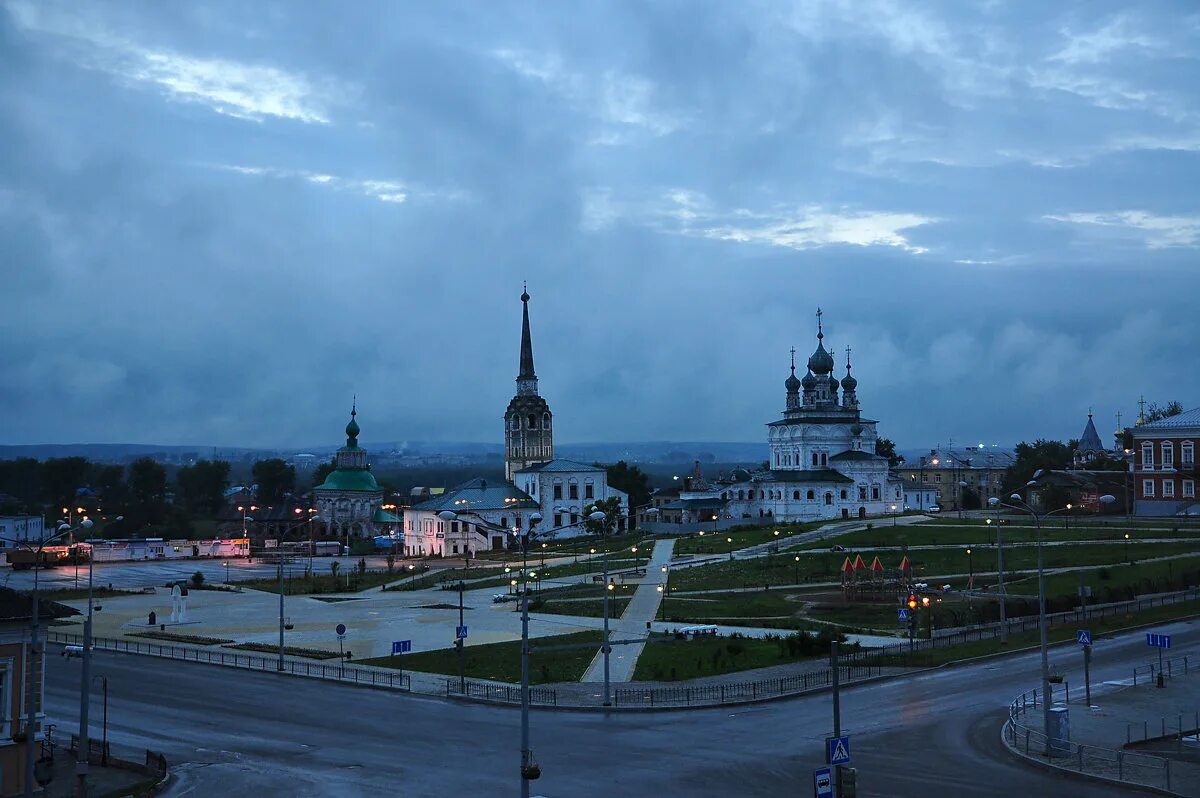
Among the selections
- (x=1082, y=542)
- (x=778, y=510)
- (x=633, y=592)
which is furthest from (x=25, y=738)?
(x=778, y=510)

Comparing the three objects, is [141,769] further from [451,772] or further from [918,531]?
[918,531]

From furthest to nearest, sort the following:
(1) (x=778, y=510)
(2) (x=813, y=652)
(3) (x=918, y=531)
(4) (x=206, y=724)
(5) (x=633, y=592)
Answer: (1) (x=778, y=510) < (3) (x=918, y=531) < (5) (x=633, y=592) < (2) (x=813, y=652) < (4) (x=206, y=724)

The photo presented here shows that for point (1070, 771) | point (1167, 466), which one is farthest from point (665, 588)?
point (1070, 771)

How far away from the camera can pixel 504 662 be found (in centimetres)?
5434

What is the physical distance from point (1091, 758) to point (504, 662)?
2799cm

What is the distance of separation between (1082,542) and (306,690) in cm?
6272

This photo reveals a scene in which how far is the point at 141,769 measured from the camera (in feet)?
112

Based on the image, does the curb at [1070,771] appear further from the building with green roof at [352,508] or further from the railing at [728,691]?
the building with green roof at [352,508]

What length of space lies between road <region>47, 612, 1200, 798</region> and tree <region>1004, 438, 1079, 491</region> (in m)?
96.3

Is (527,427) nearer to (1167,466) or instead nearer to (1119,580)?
(1167,466)

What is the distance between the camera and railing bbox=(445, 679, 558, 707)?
45.0 m

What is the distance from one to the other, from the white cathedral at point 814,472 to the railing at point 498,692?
9186 centimetres

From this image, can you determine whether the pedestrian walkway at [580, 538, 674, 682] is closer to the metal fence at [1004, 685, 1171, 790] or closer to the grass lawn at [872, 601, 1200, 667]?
the grass lawn at [872, 601, 1200, 667]

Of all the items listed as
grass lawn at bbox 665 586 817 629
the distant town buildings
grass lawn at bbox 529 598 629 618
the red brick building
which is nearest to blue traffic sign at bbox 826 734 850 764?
grass lawn at bbox 665 586 817 629
